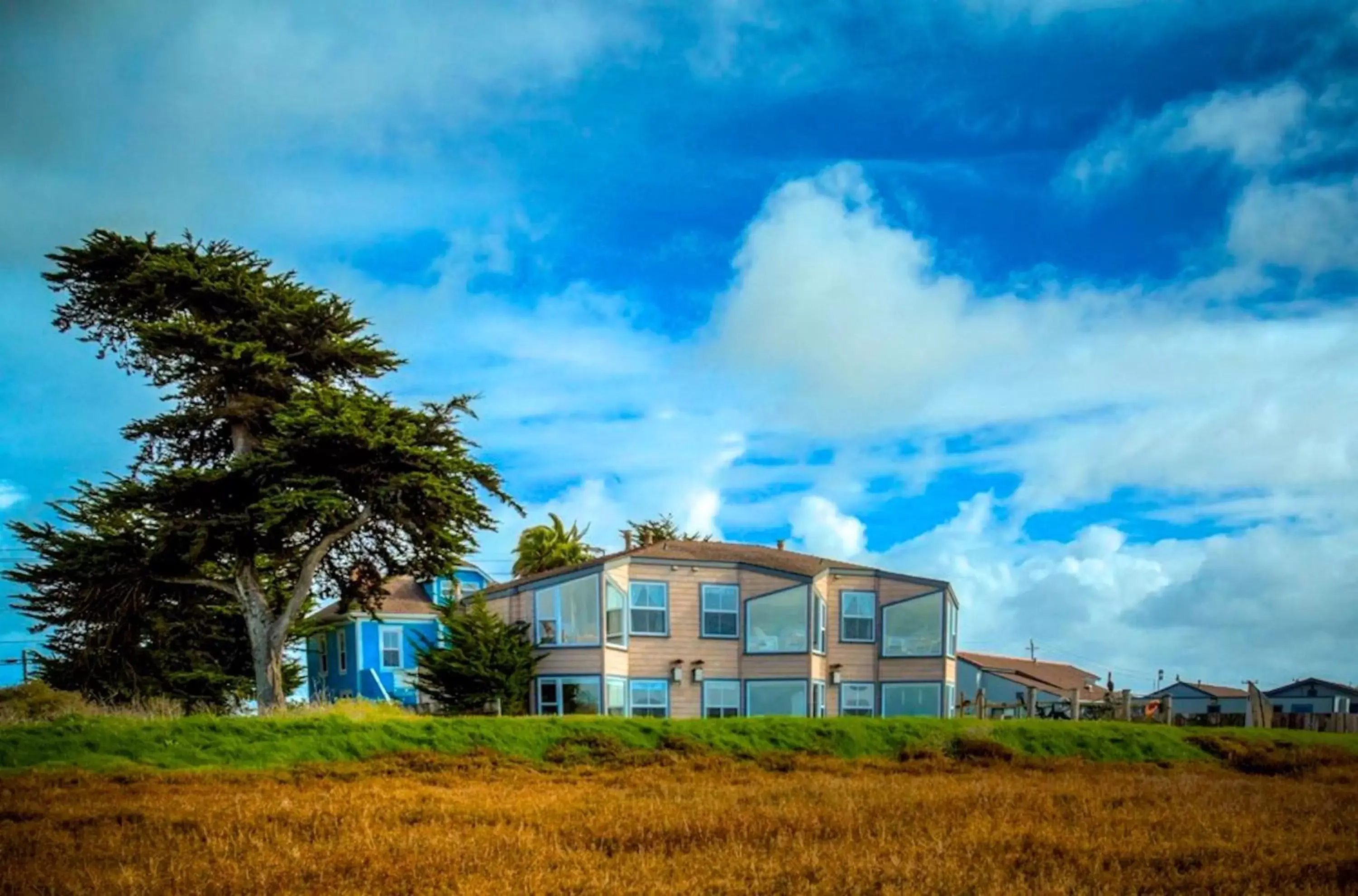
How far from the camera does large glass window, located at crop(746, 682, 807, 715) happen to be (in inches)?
1571

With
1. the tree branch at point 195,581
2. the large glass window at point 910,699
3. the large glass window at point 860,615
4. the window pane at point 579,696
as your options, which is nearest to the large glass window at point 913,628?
the large glass window at point 860,615

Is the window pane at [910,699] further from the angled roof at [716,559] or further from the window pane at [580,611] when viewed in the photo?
the window pane at [580,611]

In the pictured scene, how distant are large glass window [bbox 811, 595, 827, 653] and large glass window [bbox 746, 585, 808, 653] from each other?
726 mm

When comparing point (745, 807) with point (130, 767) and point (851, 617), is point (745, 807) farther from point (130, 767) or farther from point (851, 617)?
point (851, 617)

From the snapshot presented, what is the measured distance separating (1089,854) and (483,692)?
25522 millimetres

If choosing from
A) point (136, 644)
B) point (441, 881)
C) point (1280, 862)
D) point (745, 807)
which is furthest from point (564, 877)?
point (136, 644)

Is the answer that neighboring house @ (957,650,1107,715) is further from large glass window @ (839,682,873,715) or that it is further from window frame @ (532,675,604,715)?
window frame @ (532,675,604,715)

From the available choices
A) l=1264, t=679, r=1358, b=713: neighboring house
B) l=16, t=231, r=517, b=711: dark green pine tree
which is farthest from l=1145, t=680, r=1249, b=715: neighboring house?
l=16, t=231, r=517, b=711: dark green pine tree

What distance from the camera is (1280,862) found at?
13062 millimetres

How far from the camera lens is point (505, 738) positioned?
27312mm

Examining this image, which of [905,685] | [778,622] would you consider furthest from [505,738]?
[905,685]

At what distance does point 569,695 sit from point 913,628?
1345 cm

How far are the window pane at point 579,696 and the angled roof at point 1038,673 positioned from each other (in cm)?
2965

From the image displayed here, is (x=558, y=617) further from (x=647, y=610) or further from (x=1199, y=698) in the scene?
(x=1199, y=698)
